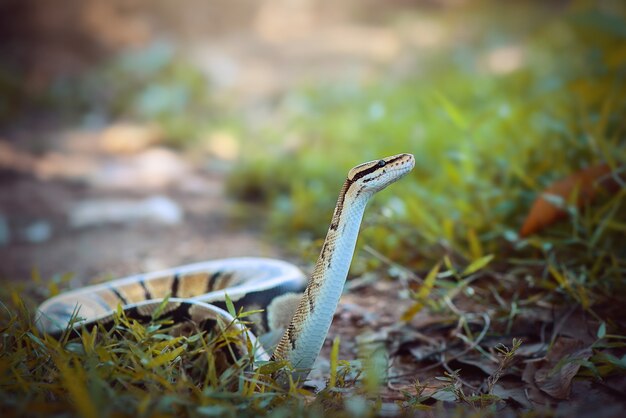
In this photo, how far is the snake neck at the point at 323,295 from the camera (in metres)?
1.94

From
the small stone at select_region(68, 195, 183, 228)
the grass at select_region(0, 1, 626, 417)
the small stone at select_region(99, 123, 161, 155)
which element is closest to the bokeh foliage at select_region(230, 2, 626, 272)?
the grass at select_region(0, 1, 626, 417)

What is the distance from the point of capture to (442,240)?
3100 millimetres

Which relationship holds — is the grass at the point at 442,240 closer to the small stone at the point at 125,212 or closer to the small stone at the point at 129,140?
the small stone at the point at 125,212

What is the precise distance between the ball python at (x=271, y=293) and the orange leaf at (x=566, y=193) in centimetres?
122

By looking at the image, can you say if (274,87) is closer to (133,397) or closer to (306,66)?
(306,66)

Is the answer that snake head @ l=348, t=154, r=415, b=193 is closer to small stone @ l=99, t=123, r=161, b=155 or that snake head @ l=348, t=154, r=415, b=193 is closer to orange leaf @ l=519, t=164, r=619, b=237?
orange leaf @ l=519, t=164, r=619, b=237

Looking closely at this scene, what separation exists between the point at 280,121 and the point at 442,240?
15.2ft

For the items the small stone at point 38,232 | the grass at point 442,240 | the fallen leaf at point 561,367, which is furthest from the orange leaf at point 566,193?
the small stone at point 38,232

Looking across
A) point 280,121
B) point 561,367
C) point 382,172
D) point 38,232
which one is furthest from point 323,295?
point 280,121

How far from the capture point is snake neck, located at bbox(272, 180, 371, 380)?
6.35ft

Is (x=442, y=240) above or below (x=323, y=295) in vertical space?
below

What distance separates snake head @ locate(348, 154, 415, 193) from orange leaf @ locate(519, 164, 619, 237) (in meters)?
1.21

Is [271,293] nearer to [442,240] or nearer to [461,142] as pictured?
[442,240]

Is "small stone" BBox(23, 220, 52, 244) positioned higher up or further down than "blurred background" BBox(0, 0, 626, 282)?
further down
